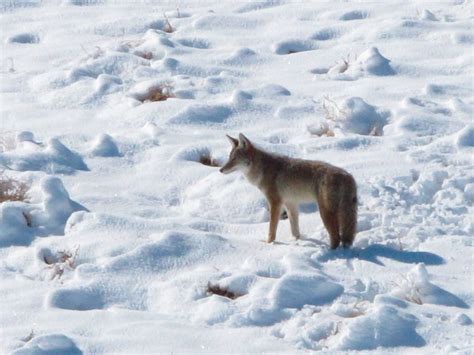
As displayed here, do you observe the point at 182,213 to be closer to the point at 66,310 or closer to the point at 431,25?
the point at 66,310

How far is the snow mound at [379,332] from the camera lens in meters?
7.59

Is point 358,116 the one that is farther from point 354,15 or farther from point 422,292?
point 422,292

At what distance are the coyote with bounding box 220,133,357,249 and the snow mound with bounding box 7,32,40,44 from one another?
6183mm

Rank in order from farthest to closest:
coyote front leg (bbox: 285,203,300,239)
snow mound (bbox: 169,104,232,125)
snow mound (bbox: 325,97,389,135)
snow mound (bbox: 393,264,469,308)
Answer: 1. snow mound (bbox: 169,104,232,125)
2. snow mound (bbox: 325,97,389,135)
3. coyote front leg (bbox: 285,203,300,239)
4. snow mound (bbox: 393,264,469,308)

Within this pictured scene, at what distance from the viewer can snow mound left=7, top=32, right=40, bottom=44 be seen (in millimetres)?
15422

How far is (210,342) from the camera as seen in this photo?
7809 millimetres

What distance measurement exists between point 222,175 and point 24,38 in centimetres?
592

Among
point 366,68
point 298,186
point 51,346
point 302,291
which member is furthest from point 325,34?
point 51,346

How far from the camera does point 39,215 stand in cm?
1014

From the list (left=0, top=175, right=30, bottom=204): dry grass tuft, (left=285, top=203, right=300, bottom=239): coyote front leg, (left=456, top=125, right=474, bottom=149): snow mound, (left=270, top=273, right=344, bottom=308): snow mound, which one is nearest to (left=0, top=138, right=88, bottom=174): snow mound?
(left=0, top=175, right=30, bottom=204): dry grass tuft

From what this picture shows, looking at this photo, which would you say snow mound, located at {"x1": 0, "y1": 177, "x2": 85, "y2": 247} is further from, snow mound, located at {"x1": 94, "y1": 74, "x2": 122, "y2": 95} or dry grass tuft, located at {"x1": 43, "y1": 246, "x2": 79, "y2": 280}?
snow mound, located at {"x1": 94, "y1": 74, "x2": 122, "y2": 95}

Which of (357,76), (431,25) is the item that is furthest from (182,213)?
(431,25)

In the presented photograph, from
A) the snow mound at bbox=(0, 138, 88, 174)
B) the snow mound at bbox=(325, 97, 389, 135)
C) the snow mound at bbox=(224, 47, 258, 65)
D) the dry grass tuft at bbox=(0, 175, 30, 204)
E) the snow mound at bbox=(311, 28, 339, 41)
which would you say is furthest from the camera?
the snow mound at bbox=(311, 28, 339, 41)

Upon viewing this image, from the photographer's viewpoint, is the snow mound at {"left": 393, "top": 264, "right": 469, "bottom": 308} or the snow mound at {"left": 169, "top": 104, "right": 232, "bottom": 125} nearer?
the snow mound at {"left": 393, "top": 264, "right": 469, "bottom": 308}
